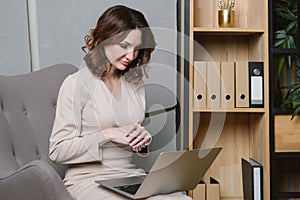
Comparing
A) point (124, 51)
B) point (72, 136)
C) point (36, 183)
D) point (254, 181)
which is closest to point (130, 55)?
point (124, 51)

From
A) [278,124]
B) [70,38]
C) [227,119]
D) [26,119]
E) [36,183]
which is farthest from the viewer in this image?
[227,119]

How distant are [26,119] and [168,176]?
759 mm

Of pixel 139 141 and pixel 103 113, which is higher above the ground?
pixel 103 113

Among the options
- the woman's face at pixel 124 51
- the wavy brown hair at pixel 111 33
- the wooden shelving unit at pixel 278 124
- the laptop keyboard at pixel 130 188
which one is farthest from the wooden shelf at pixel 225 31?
the laptop keyboard at pixel 130 188

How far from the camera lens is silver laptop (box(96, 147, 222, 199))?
1.76 metres

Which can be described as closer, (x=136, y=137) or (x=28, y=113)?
(x=136, y=137)

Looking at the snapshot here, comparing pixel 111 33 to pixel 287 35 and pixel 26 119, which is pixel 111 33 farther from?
pixel 287 35

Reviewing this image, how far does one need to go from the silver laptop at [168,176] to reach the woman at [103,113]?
115 mm

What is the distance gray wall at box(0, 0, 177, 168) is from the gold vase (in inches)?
9.7

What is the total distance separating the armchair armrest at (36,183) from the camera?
5.69 feet

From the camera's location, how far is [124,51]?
2.14 metres

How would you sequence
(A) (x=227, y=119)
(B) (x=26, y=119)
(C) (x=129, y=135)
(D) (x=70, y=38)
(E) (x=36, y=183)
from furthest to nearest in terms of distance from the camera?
(A) (x=227, y=119), (D) (x=70, y=38), (B) (x=26, y=119), (C) (x=129, y=135), (E) (x=36, y=183)

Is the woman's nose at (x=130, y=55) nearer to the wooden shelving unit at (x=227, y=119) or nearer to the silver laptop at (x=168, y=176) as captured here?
the silver laptop at (x=168, y=176)

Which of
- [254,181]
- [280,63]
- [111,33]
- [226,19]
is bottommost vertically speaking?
[254,181]
